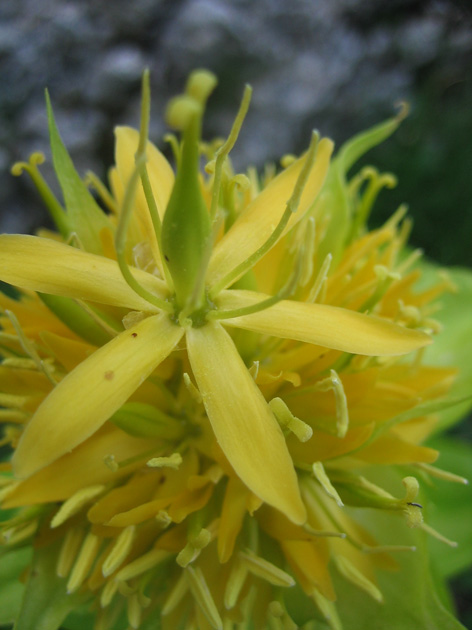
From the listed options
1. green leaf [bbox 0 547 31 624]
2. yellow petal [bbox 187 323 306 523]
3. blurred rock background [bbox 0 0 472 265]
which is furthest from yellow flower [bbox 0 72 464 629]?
blurred rock background [bbox 0 0 472 265]

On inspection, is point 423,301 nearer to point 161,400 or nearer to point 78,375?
point 161,400

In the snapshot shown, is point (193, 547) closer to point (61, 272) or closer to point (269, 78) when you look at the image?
point (61, 272)

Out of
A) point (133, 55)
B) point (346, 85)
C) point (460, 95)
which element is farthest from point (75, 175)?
point (460, 95)

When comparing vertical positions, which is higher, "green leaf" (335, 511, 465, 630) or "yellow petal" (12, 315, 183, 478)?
"yellow petal" (12, 315, 183, 478)

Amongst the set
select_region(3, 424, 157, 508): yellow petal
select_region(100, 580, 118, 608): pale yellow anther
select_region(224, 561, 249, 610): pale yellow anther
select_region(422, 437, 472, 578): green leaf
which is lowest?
select_region(422, 437, 472, 578): green leaf

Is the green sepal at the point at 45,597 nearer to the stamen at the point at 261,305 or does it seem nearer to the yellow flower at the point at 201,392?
the yellow flower at the point at 201,392

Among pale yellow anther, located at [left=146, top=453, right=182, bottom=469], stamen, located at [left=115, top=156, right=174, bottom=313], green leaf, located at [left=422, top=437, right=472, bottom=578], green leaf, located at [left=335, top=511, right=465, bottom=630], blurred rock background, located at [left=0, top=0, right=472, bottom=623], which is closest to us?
stamen, located at [left=115, top=156, right=174, bottom=313]

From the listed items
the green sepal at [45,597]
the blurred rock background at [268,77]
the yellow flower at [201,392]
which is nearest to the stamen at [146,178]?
the yellow flower at [201,392]

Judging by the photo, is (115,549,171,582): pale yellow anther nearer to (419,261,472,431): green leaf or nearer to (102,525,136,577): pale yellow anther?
(102,525,136,577): pale yellow anther
